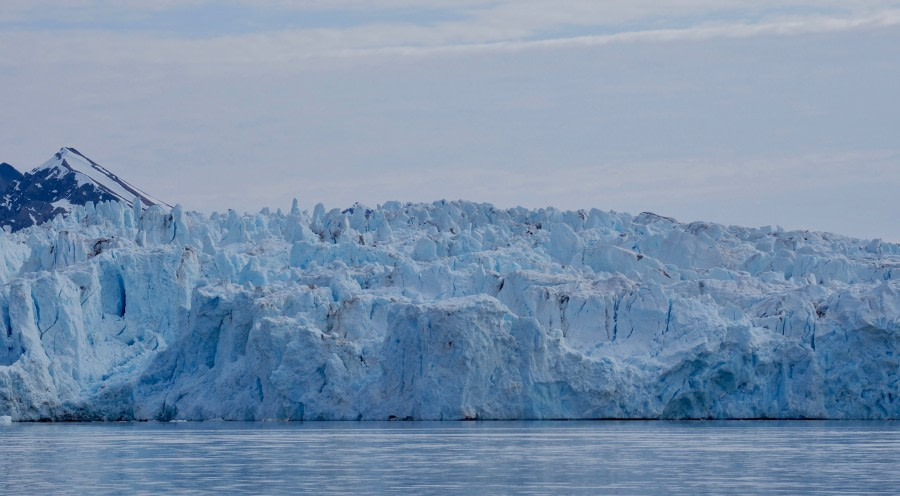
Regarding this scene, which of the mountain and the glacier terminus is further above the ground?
the mountain

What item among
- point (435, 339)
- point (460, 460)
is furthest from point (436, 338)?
point (460, 460)

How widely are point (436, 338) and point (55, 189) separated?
207 ft

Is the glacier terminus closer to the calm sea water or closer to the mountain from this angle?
the calm sea water

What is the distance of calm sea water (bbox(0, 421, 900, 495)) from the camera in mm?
18844

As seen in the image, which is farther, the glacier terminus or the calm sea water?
the glacier terminus

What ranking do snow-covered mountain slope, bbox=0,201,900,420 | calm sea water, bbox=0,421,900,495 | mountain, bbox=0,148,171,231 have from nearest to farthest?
calm sea water, bbox=0,421,900,495, snow-covered mountain slope, bbox=0,201,900,420, mountain, bbox=0,148,171,231

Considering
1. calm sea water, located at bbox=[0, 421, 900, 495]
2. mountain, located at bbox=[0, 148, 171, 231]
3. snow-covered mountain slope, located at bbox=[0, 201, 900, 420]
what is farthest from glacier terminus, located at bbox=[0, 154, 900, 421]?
mountain, located at bbox=[0, 148, 171, 231]

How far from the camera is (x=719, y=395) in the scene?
3969cm

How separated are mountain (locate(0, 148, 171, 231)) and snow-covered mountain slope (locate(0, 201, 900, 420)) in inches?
1465

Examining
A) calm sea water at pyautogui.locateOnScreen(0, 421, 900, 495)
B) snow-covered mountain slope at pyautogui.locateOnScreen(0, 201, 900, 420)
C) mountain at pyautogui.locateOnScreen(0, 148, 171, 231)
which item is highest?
mountain at pyautogui.locateOnScreen(0, 148, 171, 231)

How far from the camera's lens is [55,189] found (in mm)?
94375

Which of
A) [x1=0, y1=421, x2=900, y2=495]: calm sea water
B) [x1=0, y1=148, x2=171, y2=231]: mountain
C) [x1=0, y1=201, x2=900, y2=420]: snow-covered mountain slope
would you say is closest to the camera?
[x1=0, y1=421, x2=900, y2=495]: calm sea water

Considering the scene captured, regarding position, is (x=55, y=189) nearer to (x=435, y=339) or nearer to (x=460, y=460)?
(x=435, y=339)

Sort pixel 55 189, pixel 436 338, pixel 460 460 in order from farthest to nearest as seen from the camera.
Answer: pixel 55 189
pixel 436 338
pixel 460 460
